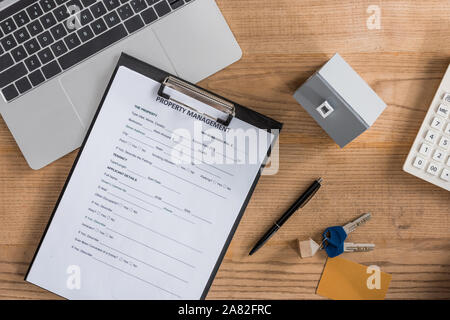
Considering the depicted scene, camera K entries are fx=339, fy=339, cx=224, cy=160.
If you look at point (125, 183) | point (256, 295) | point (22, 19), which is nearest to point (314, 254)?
point (256, 295)

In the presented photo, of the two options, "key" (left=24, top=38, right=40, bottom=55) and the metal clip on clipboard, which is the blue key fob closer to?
the metal clip on clipboard

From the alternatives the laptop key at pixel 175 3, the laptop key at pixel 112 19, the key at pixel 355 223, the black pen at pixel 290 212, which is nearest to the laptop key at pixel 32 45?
the laptop key at pixel 112 19

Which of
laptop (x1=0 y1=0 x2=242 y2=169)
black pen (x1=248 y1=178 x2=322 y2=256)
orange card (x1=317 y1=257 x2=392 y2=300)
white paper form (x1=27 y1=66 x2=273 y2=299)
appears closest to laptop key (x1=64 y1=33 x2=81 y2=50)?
laptop (x1=0 y1=0 x2=242 y2=169)

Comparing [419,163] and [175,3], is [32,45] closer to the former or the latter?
[175,3]

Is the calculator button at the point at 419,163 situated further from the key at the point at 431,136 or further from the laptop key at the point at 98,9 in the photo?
the laptop key at the point at 98,9

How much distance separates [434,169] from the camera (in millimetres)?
548

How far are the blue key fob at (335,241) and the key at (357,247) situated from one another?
1cm

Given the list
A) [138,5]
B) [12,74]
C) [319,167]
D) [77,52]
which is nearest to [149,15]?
[138,5]

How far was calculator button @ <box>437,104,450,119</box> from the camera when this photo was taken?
0.54 meters

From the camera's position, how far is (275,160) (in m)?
0.57

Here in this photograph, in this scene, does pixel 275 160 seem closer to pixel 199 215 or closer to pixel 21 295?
pixel 199 215

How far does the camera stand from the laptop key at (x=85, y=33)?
522mm

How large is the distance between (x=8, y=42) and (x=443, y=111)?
0.69m
